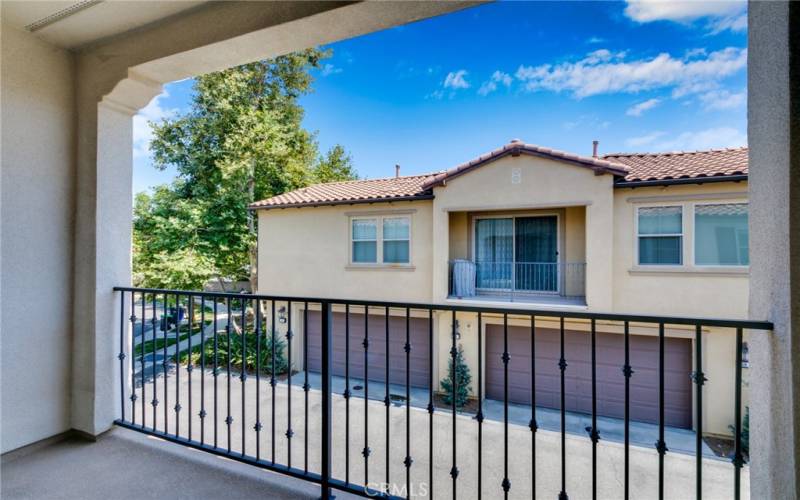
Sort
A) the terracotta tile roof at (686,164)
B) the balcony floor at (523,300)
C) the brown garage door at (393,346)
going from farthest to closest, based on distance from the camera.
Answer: the brown garage door at (393,346) → the balcony floor at (523,300) → the terracotta tile roof at (686,164)

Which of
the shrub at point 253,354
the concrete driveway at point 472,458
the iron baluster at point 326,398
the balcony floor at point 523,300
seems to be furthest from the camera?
the shrub at point 253,354

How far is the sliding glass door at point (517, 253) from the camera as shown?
7383 mm

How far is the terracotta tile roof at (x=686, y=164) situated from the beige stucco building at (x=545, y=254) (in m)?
0.03

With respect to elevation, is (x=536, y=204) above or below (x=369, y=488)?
above

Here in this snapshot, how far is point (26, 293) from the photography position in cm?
208

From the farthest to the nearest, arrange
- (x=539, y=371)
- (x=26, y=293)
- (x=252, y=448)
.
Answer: (x=539, y=371)
(x=252, y=448)
(x=26, y=293)

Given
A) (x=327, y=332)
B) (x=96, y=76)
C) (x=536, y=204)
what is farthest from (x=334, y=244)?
(x=327, y=332)

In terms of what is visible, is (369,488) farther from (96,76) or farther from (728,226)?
(728,226)

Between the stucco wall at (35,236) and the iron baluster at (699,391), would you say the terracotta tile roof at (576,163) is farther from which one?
the iron baluster at (699,391)

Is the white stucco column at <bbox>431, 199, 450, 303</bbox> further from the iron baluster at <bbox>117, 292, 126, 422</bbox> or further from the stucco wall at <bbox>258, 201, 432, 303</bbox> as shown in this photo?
the iron baluster at <bbox>117, 292, 126, 422</bbox>

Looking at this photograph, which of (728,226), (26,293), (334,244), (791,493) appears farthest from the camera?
(334,244)

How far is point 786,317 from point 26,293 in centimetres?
356

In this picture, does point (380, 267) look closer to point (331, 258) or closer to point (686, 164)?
point (331, 258)

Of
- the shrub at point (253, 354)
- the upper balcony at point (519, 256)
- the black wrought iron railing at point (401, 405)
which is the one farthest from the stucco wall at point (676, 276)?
the shrub at point (253, 354)
